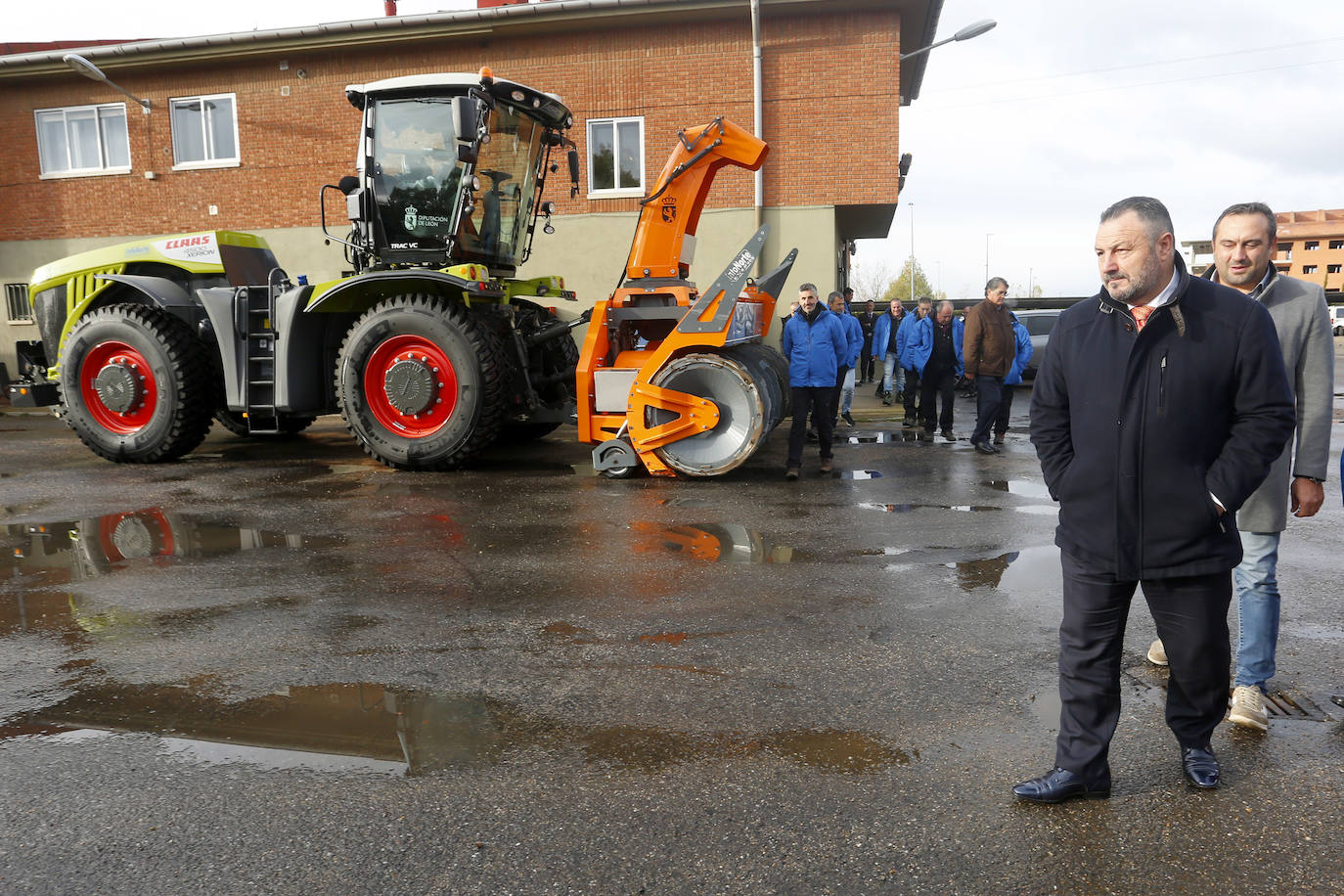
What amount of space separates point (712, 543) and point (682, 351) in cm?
242

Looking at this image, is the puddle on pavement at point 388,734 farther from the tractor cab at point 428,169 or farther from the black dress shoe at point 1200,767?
the tractor cab at point 428,169

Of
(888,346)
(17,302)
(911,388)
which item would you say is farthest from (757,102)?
(17,302)

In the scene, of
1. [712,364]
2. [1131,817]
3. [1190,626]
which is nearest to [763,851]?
[1131,817]

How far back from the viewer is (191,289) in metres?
10.4

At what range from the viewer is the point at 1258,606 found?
11.5 ft

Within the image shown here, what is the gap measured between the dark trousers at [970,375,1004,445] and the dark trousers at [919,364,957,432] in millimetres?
1135

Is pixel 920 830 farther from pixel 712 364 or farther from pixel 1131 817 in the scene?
pixel 712 364

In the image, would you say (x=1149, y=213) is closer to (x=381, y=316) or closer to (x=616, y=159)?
(x=381, y=316)

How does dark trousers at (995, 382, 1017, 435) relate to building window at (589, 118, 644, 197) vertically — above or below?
below

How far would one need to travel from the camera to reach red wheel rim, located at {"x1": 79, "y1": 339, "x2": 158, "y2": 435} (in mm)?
9805

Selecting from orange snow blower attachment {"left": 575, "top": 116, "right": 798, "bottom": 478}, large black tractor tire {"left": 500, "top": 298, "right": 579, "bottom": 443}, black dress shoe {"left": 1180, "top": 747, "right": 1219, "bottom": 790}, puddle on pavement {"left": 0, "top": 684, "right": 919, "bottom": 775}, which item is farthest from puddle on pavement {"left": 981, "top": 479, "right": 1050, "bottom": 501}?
puddle on pavement {"left": 0, "top": 684, "right": 919, "bottom": 775}

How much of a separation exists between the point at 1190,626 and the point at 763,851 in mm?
1462

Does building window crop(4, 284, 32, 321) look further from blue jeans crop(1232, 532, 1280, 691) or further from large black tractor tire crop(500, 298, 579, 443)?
blue jeans crop(1232, 532, 1280, 691)

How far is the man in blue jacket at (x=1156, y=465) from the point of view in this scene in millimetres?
2795
